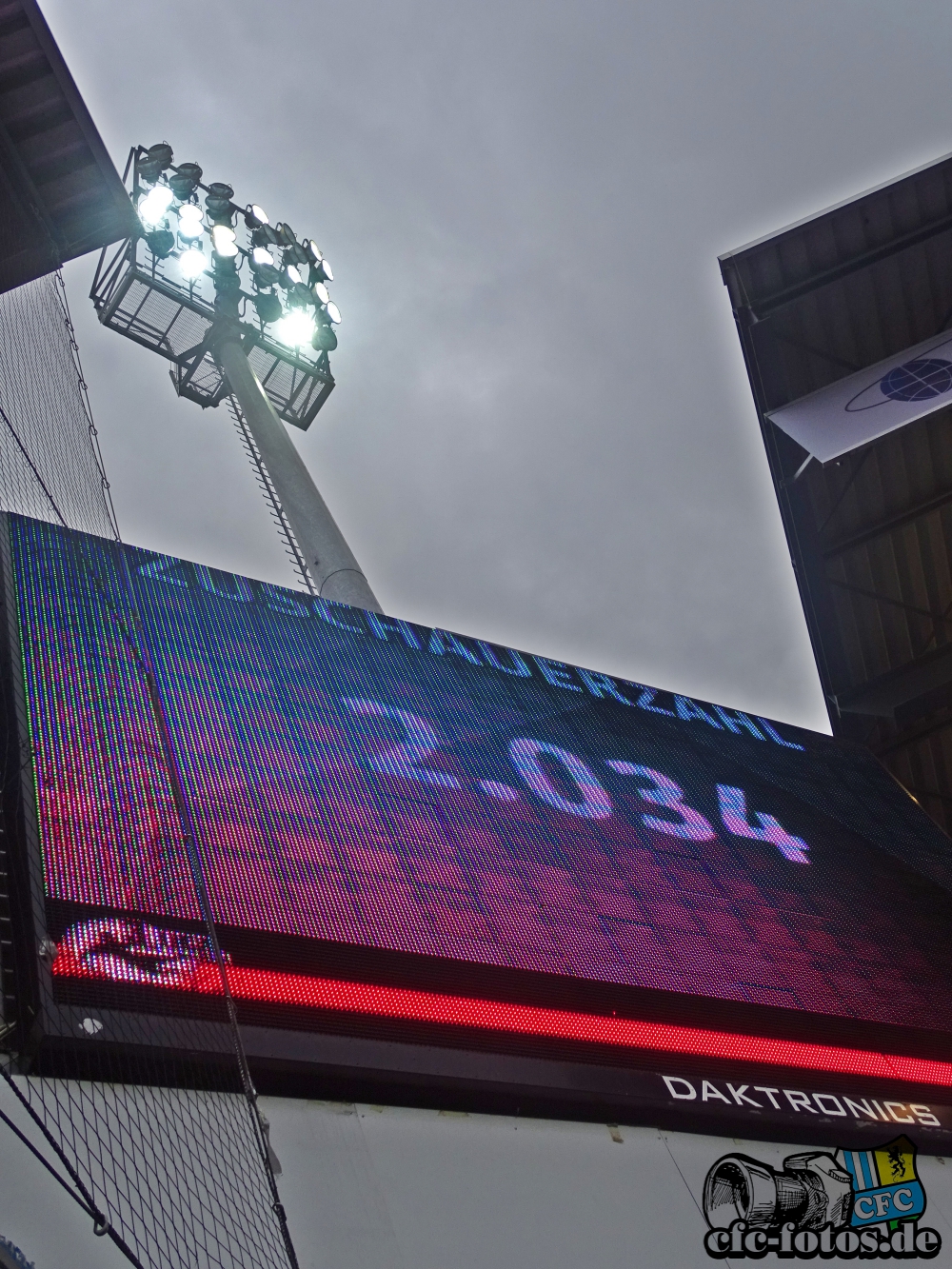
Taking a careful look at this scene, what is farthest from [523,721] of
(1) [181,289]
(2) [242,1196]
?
(1) [181,289]

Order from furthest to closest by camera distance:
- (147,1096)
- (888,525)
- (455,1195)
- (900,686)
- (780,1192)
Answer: (900,686) < (888,525) < (780,1192) < (455,1195) < (147,1096)

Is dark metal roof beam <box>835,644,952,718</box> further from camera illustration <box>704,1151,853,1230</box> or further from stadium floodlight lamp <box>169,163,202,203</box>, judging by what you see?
stadium floodlight lamp <box>169,163,202,203</box>

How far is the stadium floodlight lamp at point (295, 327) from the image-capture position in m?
16.0

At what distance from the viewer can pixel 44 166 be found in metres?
7.58

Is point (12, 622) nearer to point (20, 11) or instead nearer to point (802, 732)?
point (20, 11)

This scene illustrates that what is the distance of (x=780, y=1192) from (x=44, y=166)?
6.76 metres

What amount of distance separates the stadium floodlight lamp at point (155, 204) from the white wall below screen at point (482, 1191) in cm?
1265

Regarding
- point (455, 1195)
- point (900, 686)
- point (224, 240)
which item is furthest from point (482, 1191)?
point (224, 240)

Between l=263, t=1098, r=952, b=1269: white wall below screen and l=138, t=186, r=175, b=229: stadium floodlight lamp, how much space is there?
12.6 metres

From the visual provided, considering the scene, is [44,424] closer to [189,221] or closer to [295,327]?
[189,221]

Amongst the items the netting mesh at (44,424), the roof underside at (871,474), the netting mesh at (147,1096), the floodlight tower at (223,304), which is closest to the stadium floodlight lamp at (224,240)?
the floodlight tower at (223,304)

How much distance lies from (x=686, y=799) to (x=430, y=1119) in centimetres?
309

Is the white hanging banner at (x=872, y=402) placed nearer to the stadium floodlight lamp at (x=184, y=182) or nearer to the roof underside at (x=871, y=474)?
the roof underside at (x=871, y=474)

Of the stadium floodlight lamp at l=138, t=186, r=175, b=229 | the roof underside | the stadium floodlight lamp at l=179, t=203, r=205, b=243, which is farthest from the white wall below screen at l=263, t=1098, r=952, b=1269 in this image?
the stadium floodlight lamp at l=138, t=186, r=175, b=229
